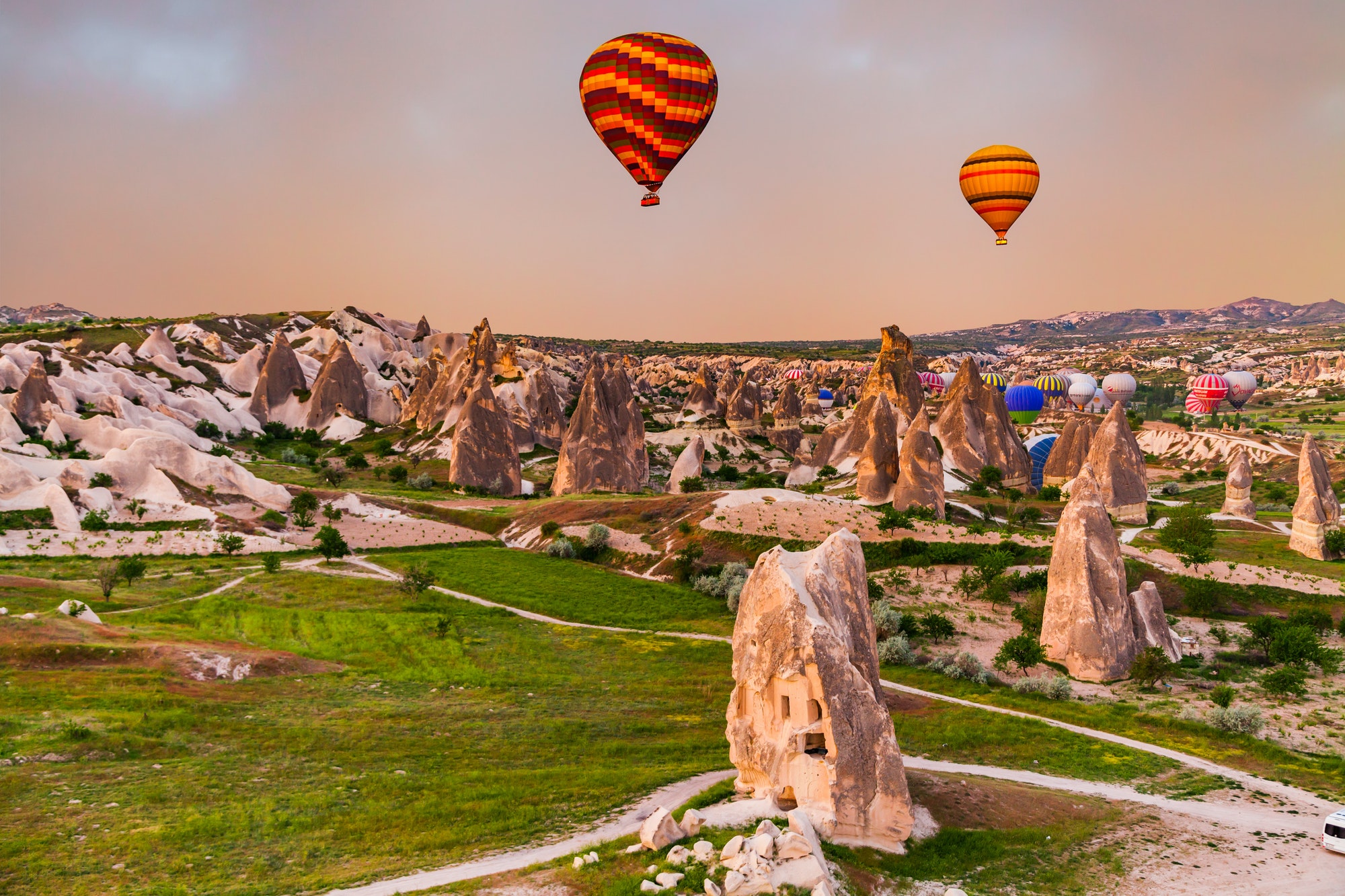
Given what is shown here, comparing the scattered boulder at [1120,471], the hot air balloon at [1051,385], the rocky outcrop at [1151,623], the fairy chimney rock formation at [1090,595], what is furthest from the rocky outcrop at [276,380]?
the hot air balloon at [1051,385]

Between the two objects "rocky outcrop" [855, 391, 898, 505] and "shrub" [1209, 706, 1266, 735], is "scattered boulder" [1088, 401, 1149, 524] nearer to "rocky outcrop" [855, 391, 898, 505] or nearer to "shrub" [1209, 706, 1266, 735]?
"rocky outcrop" [855, 391, 898, 505]

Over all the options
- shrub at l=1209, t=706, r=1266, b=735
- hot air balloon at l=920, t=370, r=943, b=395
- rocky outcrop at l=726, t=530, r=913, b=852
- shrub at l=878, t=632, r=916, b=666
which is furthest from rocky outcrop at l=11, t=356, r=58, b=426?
hot air balloon at l=920, t=370, r=943, b=395

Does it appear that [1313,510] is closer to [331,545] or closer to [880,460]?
[880,460]

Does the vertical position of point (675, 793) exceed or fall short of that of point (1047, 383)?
it falls short

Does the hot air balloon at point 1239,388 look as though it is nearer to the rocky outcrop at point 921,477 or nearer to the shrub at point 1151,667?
the rocky outcrop at point 921,477

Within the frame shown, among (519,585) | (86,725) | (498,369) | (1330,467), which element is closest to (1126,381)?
(1330,467)

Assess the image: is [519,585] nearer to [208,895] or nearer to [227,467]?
[227,467]

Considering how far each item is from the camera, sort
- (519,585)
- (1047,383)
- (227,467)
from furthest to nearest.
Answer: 1. (1047,383)
2. (227,467)
3. (519,585)
